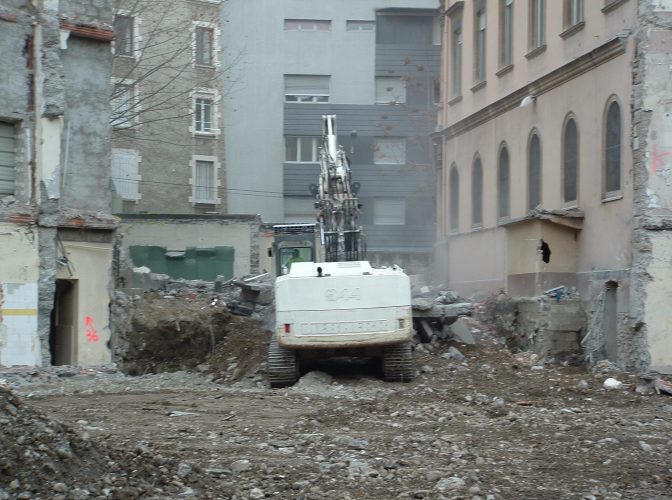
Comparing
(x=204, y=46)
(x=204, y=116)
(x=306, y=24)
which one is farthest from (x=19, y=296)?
(x=306, y=24)

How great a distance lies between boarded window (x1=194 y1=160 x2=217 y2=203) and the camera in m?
46.3

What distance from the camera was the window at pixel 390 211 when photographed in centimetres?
4888

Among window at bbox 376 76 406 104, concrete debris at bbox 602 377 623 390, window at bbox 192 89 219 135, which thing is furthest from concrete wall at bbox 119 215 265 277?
concrete debris at bbox 602 377 623 390

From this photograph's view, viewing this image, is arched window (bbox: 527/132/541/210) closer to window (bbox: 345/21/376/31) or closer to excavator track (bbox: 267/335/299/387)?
excavator track (bbox: 267/335/299/387)

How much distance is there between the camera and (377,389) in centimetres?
1616

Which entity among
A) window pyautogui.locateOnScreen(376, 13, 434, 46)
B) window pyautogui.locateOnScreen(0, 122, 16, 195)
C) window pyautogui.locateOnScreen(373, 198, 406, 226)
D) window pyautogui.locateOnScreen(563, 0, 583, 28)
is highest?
window pyautogui.locateOnScreen(376, 13, 434, 46)

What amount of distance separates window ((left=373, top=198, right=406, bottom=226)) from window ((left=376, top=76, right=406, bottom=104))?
476cm

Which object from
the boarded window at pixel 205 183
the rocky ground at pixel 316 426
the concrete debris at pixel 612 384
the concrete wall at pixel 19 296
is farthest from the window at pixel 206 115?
the concrete debris at pixel 612 384

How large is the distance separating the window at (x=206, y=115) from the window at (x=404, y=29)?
896cm

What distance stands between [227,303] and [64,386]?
6151 millimetres

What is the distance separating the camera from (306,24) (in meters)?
49.1

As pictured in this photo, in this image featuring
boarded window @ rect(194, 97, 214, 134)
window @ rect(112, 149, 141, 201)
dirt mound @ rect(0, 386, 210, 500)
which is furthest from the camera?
boarded window @ rect(194, 97, 214, 134)

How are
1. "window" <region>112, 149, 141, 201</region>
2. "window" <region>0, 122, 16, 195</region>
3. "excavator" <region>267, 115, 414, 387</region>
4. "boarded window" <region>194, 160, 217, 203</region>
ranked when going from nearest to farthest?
1. "excavator" <region>267, 115, 414, 387</region>
2. "window" <region>0, 122, 16, 195</region>
3. "window" <region>112, 149, 141, 201</region>
4. "boarded window" <region>194, 160, 217, 203</region>

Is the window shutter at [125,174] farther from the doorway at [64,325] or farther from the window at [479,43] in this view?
the doorway at [64,325]
